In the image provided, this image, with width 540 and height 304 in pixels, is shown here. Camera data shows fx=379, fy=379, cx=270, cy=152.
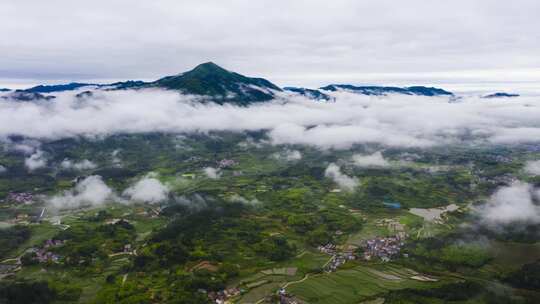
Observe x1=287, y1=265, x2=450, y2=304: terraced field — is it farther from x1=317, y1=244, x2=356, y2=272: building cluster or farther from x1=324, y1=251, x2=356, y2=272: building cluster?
x1=317, y1=244, x2=356, y2=272: building cluster

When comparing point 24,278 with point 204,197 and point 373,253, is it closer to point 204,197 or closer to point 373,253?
point 204,197

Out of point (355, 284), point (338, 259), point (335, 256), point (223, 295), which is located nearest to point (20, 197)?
point (223, 295)

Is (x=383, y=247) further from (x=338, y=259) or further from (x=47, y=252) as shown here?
(x=47, y=252)

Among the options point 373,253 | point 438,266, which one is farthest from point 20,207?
point 438,266

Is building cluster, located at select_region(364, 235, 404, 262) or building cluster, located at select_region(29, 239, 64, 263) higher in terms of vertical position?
building cluster, located at select_region(29, 239, 64, 263)

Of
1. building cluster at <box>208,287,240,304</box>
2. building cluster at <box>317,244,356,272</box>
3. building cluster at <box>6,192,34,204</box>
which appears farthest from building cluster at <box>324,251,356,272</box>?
building cluster at <box>6,192,34,204</box>
